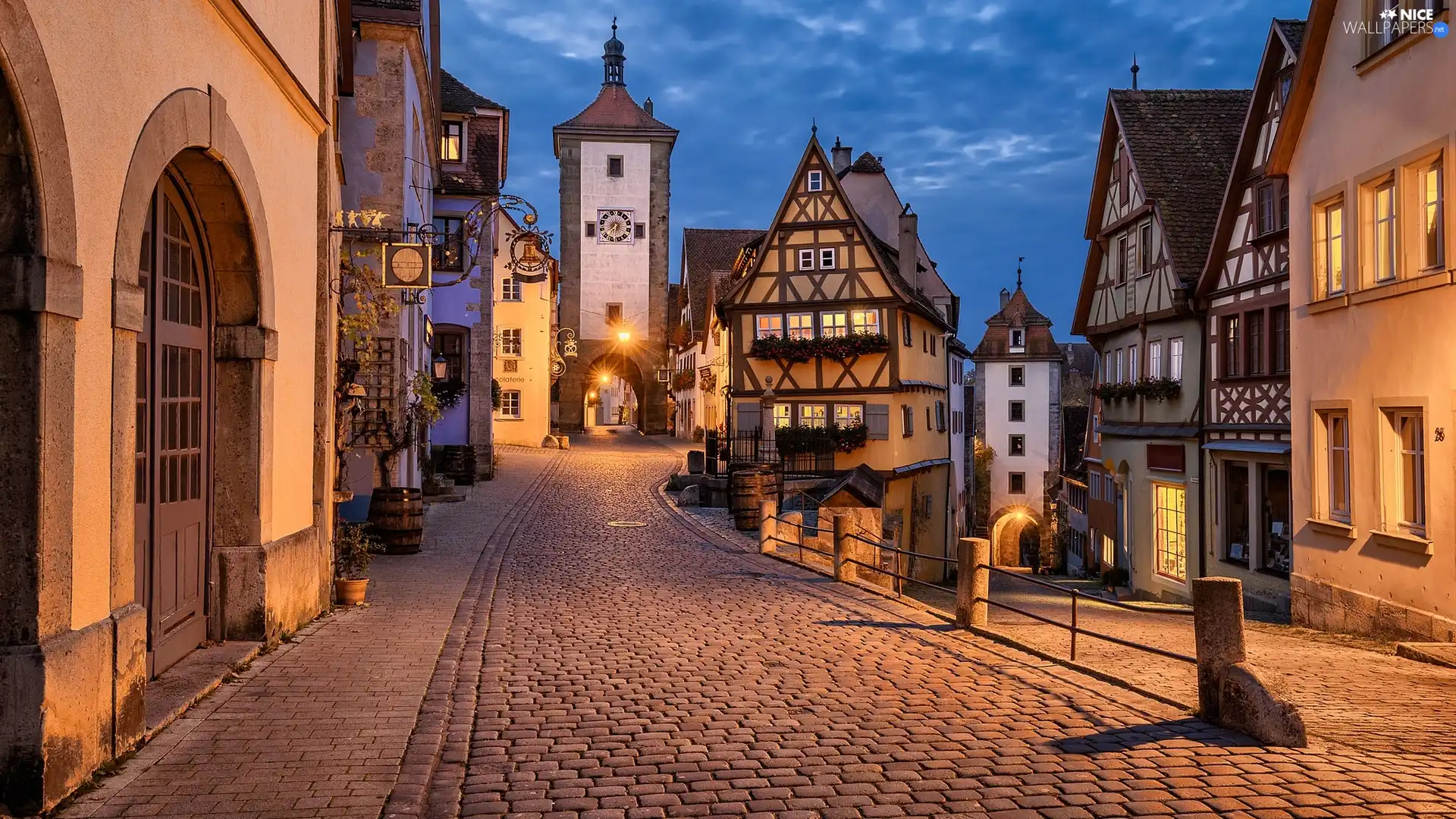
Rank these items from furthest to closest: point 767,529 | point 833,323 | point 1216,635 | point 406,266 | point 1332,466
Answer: point 833,323
point 767,529
point 1332,466
point 406,266
point 1216,635

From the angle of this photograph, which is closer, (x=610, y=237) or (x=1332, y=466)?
(x=1332, y=466)

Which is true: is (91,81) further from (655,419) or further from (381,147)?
(655,419)

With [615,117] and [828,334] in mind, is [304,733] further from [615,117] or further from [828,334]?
Answer: [615,117]

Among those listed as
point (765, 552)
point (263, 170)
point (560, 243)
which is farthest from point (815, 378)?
point (560, 243)

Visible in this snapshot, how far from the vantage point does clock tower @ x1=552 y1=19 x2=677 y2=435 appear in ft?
183

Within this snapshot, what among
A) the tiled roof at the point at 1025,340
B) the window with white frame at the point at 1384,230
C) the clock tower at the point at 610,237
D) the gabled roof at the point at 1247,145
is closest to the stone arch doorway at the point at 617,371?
the clock tower at the point at 610,237

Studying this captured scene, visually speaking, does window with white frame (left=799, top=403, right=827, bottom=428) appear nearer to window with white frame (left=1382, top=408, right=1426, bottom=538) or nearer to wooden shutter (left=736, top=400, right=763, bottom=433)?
wooden shutter (left=736, top=400, right=763, bottom=433)

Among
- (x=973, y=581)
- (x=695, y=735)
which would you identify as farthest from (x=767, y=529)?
(x=695, y=735)

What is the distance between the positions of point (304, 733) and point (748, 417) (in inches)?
968

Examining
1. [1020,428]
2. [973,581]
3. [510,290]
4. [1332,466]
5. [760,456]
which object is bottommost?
[973,581]

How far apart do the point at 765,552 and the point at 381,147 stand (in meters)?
8.78

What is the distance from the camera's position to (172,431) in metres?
7.51

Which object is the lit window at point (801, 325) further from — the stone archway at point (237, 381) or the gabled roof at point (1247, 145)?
the stone archway at point (237, 381)

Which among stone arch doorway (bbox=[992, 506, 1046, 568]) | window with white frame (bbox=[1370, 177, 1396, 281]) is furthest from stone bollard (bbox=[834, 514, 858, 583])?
stone arch doorway (bbox=[992, 506, 1046, 568])
